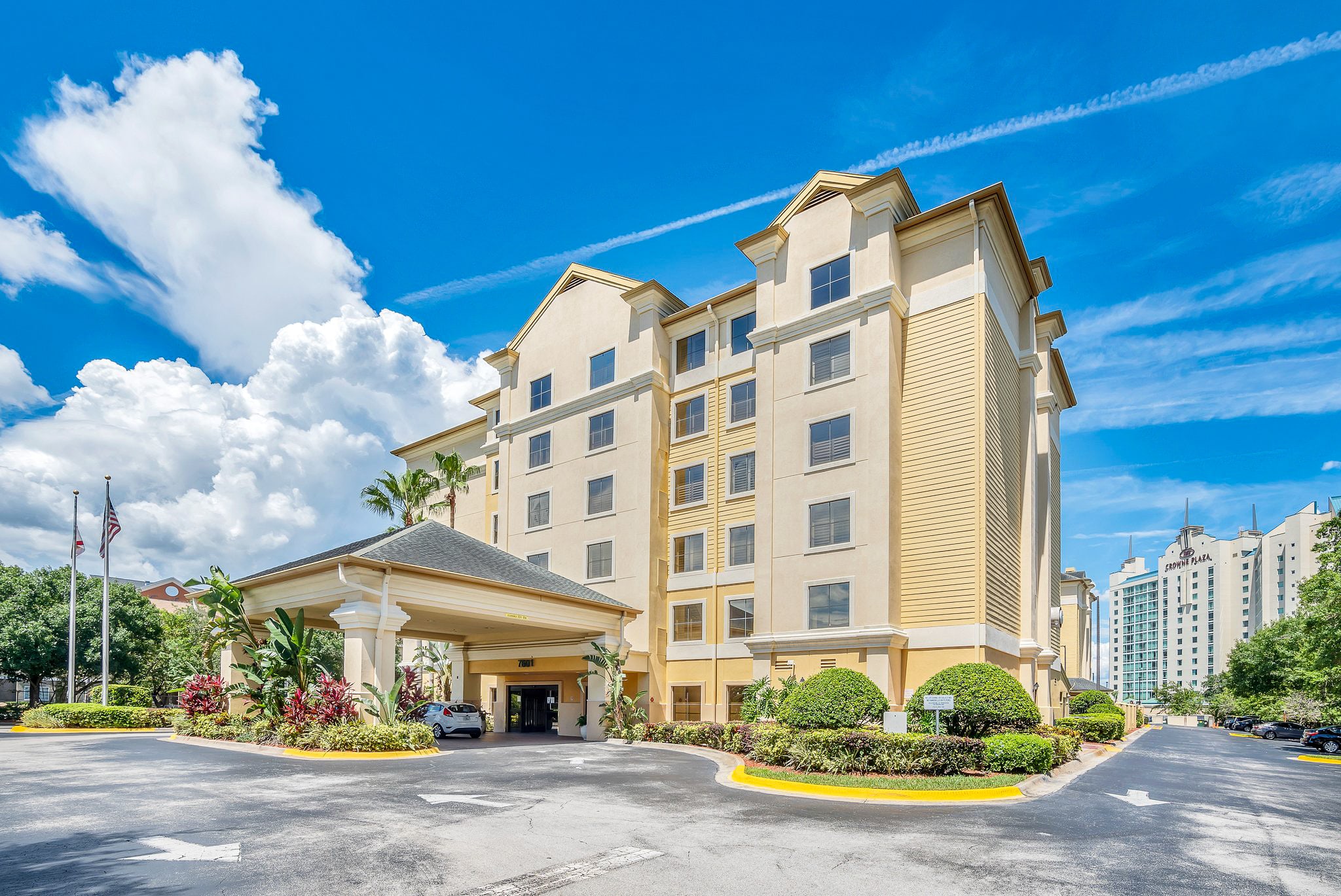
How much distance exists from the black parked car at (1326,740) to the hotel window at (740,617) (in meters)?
24.3

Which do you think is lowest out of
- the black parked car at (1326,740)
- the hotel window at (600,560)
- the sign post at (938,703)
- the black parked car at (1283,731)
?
the black parked car at (1283,731)

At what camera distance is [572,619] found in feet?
102

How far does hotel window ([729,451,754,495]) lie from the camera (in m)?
33.3

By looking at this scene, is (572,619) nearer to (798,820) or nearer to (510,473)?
(510,473)

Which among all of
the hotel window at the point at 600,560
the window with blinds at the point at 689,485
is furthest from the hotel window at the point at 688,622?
the window with blinds at the point at 689,485

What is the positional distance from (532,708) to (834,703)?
19412 millimetres

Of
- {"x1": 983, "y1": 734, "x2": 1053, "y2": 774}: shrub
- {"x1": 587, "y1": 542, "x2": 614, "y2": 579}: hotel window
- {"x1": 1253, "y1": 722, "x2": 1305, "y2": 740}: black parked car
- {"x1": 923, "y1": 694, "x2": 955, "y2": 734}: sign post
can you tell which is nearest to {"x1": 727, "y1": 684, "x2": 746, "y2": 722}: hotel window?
{"x1": 587, "y1": 542, "x2": 614, "y2": 579}: hotel window

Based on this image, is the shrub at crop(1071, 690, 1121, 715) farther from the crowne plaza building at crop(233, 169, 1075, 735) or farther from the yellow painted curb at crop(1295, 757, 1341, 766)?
the yellow painted curb at crop(1295, 757, 1341, 766)

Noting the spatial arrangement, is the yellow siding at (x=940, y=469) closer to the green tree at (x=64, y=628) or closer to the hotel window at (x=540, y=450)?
the hotel window at (x=540, y=450)

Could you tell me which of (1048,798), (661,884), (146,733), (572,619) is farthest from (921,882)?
(146,733)

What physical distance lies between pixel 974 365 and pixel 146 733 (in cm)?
3216

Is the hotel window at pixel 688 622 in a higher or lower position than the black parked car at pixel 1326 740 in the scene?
higher

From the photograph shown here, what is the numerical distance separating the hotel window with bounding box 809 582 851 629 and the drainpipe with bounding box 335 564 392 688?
1321cm

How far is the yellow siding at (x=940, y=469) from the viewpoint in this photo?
26891 millimetres
